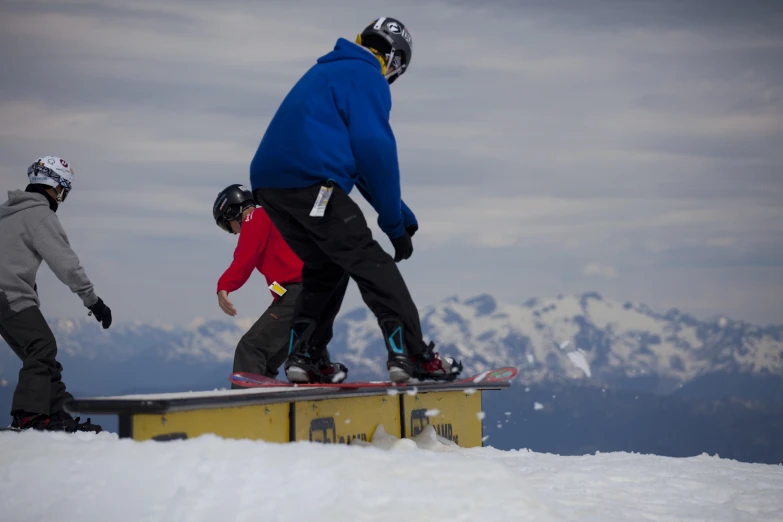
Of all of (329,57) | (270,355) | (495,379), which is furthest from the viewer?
(270,355)

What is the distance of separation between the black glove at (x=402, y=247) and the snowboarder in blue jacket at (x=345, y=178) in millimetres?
199

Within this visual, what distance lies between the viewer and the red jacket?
844 centimetres

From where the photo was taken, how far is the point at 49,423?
295 inches

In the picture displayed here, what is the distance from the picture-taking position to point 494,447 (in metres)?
6.85

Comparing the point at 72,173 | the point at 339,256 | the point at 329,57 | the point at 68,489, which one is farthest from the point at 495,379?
the point at 72,173

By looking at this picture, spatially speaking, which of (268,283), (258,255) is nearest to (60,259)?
(258,255)

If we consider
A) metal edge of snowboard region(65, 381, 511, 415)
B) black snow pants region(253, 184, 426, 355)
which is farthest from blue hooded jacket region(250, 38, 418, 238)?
metal edge of snowboard region(65, 381, 511, 415)

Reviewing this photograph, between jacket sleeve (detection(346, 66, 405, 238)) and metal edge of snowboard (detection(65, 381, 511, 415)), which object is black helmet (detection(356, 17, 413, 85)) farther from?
metal edge of snowboard (detection(65, 381, 511, 415))

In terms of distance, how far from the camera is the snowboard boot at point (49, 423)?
7.39 meters

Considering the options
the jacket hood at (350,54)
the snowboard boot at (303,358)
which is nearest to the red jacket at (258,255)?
the snowboard boot at (303,358)

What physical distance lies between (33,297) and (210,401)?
4.00m

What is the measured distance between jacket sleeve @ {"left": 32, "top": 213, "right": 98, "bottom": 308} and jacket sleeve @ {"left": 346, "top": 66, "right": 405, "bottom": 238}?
3230mm

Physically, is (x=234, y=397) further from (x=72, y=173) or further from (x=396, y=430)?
(x=72, y=173)

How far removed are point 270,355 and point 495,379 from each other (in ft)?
9.52
